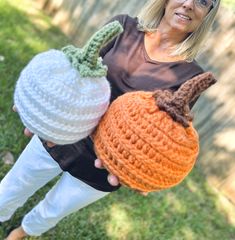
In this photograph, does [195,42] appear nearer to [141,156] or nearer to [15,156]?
[141,156]

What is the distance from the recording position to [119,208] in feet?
9.58

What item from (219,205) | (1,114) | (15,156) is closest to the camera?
(15,156)

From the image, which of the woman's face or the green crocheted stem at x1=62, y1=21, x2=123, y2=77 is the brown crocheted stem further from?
the woman's face

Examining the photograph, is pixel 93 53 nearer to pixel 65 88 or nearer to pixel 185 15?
pixel 65 88

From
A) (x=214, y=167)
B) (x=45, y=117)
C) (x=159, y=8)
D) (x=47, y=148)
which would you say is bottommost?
(x=214, y=167)

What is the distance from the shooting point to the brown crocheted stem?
3.84 ft

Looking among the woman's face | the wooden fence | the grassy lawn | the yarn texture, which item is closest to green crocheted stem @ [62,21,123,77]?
the yarn texture

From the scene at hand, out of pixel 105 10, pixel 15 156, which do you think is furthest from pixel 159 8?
pixel 105 10

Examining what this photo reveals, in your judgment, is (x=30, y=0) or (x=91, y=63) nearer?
(x=91, y=63)

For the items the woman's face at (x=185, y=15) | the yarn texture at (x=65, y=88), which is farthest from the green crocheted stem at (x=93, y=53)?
the woman's face at (x=185, y=15)

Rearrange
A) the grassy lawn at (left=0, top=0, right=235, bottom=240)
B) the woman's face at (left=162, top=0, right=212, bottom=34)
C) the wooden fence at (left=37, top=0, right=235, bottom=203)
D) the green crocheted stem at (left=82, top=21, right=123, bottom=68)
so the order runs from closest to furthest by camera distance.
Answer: the green crocheted stem at (left=82, top=21, right=123, bottom=68)
the woman's face at (left=162, top=0, right=212, bottom=34)
the grassy lawn at (left=0, top=0, right=235, bottom=240)
the wooden fence at (left=37, top=0, right=235, bottom=203)

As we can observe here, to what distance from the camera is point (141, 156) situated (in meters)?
1.21

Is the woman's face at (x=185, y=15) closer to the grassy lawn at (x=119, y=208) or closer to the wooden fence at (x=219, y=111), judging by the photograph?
the grassy lawn at (x=119, y=208)

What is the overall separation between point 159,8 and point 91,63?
0.79m
